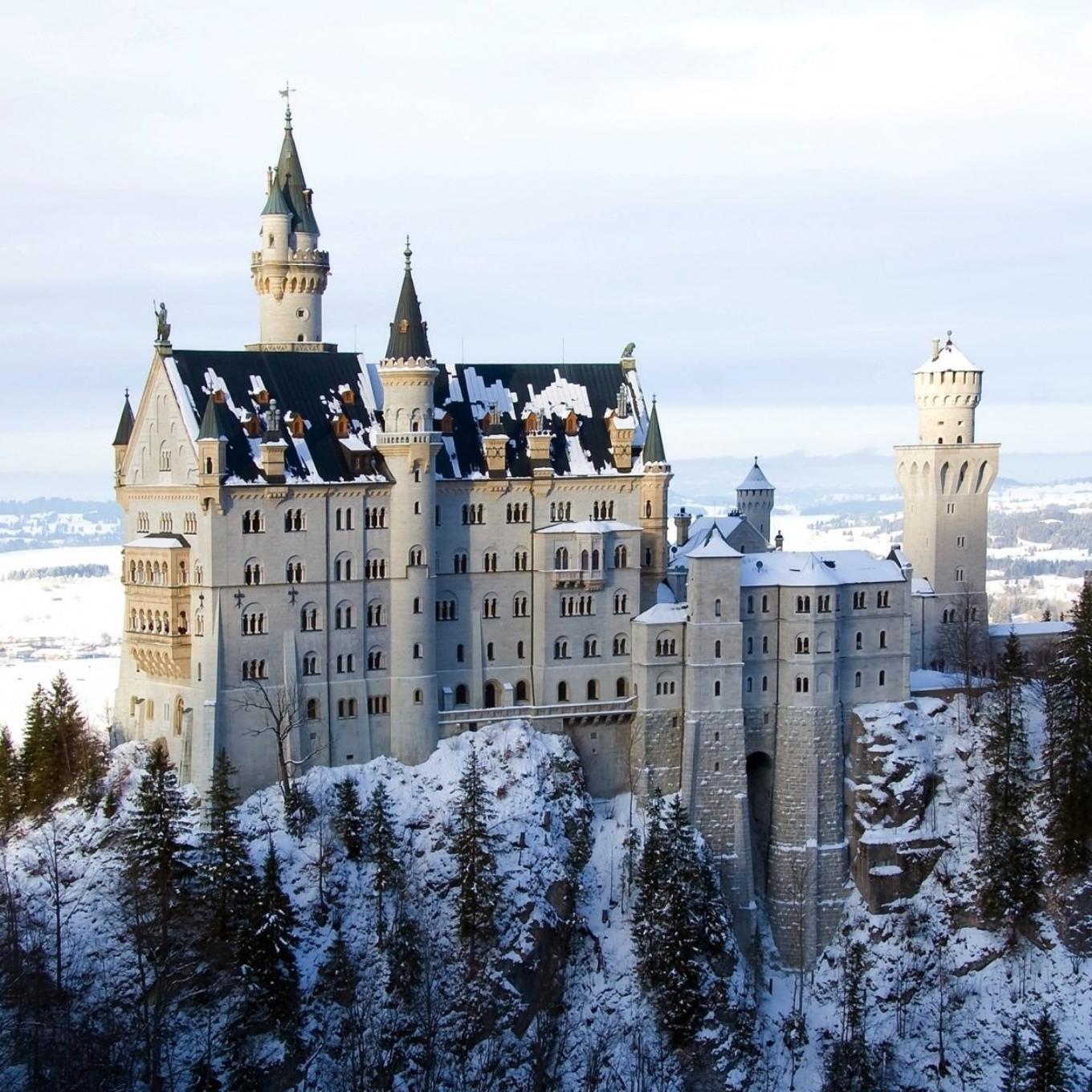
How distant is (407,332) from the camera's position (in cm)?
9688

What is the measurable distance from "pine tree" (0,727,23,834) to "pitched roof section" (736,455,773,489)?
49.7m

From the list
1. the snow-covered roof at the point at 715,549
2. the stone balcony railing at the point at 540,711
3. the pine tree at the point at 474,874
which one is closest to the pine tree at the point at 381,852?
the pine tree at the point at 474,874

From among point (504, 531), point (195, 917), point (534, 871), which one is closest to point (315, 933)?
point (195, 917)

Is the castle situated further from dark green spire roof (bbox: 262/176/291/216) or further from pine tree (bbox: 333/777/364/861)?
pine tree (bbox: 333/777/364/861)

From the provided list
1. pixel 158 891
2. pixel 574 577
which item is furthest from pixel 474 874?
pixel 574 577

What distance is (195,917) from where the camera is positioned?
8656 centimetres

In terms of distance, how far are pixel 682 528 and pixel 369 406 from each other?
24233 millimetres

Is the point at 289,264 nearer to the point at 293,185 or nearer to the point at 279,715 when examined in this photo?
the point at 293,185

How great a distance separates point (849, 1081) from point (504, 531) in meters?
33.6

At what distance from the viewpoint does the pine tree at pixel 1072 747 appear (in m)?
98.9

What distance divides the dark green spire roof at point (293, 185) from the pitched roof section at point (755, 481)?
1319 inches

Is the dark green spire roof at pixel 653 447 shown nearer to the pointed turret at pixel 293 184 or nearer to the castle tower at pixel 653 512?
the castle tower at pixel 653 512

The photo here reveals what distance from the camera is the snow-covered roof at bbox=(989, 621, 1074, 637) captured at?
11462 cm

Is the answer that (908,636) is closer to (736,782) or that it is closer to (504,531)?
(736,782)
